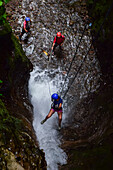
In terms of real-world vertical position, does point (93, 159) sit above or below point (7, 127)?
below

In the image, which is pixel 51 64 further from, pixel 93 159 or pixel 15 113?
pixel 93 159

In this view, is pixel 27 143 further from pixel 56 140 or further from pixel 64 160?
pixel 56 140

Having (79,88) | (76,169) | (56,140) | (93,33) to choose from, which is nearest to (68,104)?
(79,88)

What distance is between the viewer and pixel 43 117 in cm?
734

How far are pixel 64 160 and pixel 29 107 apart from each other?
2559 mm

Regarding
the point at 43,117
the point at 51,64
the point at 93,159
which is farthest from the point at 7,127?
the point at 51,64

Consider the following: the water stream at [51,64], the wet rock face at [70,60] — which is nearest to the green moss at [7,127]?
the wet rock face at [70,60]

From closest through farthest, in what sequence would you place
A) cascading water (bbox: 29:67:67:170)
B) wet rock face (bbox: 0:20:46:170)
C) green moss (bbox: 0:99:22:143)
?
wet rock face (bbox: 0:20:46:170) < green moss (bbox: 0:99:22:143) < cascading water (bbox: 29:67:67:170)

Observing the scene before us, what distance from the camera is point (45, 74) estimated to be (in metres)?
8.55

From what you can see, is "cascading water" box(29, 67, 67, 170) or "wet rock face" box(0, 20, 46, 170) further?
"cascading water" box(29, 67, 67, 170)

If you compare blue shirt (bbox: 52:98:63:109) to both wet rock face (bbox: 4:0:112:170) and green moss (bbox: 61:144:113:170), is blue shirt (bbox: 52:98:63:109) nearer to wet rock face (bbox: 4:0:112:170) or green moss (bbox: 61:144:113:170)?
wet rock face (bbox: 4:0:112:170)

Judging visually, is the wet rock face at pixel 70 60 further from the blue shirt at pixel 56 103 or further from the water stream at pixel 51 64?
the blue shirt at pixel 56 103

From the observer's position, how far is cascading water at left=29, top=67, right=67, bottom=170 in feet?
18.5

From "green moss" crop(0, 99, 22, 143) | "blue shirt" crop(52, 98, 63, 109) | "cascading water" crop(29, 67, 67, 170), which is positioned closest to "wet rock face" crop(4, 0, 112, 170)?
"cascading water" crop(29, 67, 67, 170)
